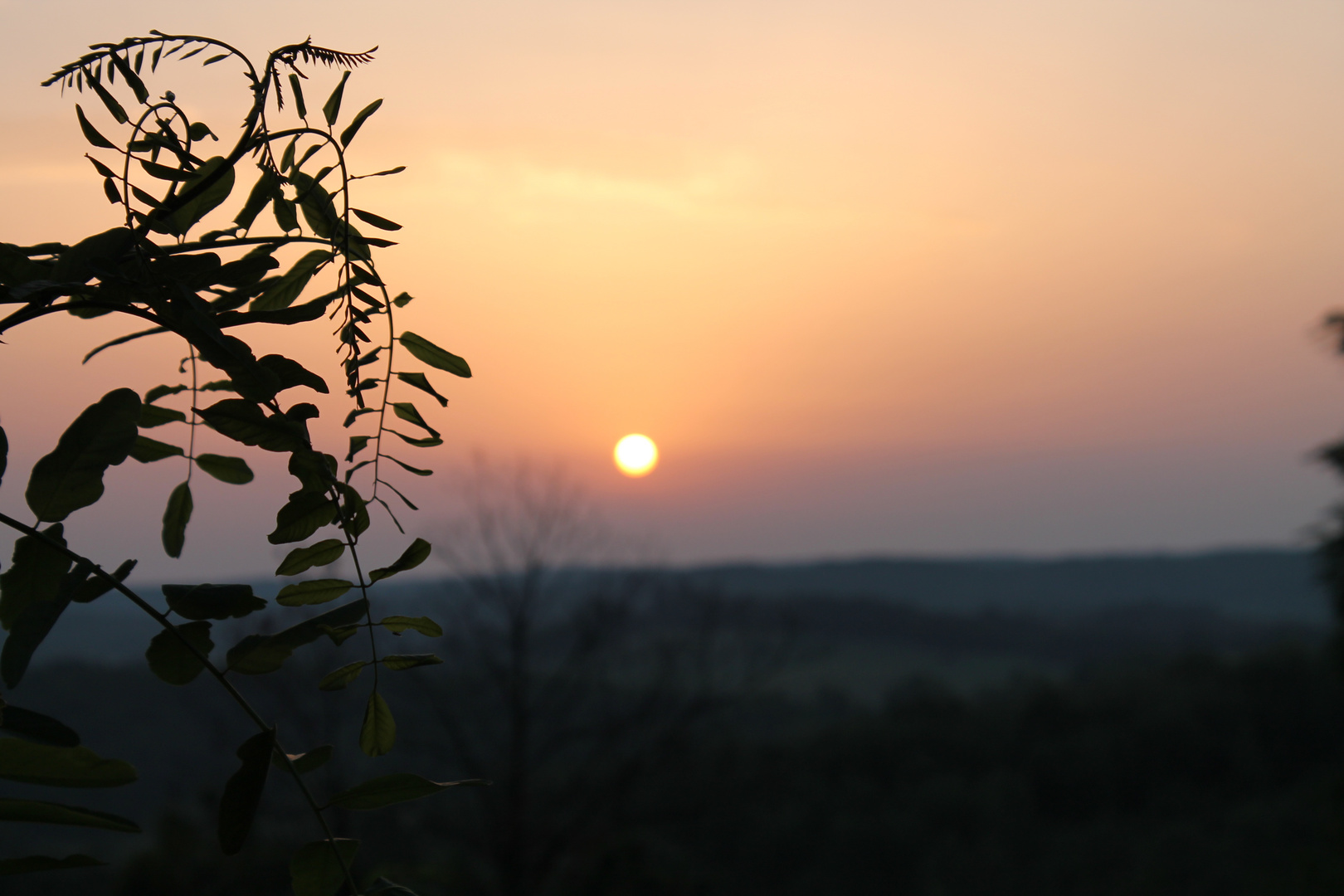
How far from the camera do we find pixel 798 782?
1791 cm

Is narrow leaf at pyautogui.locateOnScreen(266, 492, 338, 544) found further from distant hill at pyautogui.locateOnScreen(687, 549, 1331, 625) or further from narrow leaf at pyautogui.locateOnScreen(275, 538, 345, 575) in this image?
distant hill at pyautogui.locateOnScreen(687, 549, 1331, 625)

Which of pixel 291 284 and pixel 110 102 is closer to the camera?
pixel 110 102

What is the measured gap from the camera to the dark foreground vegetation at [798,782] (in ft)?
29.2

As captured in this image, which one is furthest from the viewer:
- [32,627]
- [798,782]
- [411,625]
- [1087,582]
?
[1087,582]

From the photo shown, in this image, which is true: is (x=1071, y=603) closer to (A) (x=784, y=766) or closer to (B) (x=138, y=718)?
(A) (x=784, y=766)

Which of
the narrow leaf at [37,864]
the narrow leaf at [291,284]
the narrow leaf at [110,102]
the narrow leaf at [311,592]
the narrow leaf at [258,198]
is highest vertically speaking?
the narrow leaf at [110,102]

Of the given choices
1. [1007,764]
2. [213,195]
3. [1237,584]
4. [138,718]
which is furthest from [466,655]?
[1237,584]

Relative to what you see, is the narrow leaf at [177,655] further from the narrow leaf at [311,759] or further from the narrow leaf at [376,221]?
the narrow leaf at [376,221]

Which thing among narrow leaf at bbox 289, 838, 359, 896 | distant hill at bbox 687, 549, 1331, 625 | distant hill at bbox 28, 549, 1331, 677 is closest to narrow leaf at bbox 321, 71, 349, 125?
narrow leaf at bbox 289, 838, 359, 896

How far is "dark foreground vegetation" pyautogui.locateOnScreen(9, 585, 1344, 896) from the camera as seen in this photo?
890 cm

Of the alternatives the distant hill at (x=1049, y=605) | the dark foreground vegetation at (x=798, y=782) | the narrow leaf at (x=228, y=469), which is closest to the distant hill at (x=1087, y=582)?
the distant hill at (x=1049, y=605)

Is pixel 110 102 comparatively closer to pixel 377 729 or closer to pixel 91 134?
pixel 91 134

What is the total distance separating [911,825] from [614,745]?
9.01 m

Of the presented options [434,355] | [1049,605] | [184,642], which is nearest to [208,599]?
[184,642]
